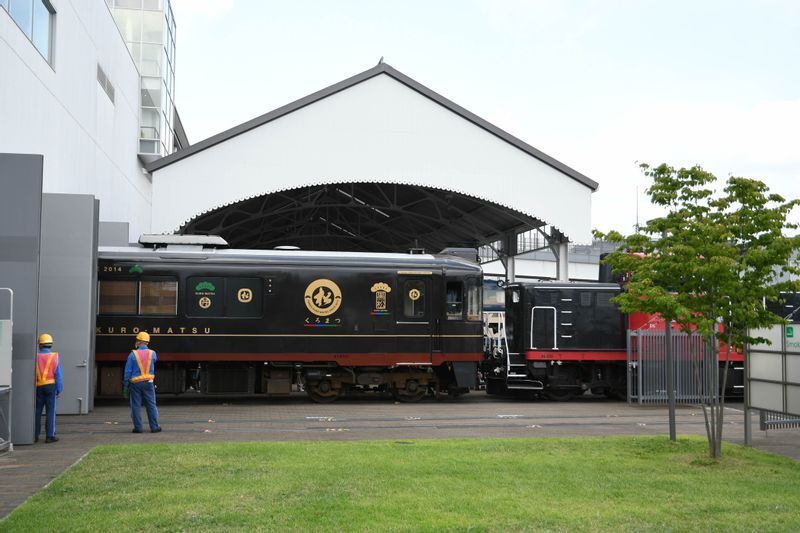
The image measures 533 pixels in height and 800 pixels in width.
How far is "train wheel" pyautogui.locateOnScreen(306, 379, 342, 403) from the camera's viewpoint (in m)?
20.2

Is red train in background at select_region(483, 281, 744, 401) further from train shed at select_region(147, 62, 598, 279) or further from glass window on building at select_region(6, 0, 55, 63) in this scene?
glass window on building at select_region(6, 0, 55, 63)

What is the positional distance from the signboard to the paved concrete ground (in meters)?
0.71

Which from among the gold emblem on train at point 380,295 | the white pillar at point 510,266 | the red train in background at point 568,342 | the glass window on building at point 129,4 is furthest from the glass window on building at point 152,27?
the red train in background at point 568,342

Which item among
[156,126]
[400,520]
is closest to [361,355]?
[400,520]

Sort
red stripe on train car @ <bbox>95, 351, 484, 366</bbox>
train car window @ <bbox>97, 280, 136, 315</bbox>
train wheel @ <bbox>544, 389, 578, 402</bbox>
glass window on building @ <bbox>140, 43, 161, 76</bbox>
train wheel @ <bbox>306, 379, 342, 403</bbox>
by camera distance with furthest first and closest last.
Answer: glass window on building @ <bbox>140, 43, 161, 76</bbox> → train wheel @ <bbox>544, 389, 578, 402</bbox> → train wheel @ <bbox>306, 379, 342, 403</bbox> → red stripe on train car @ <bbox>95, 351, 484, 366</bbox> → train car window @ <bbox>97, 280, 136, 315</bbox>

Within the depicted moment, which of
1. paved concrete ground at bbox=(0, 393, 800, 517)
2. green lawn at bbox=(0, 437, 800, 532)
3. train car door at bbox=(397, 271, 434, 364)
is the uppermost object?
train car door at bbox=(397, 271, 434, 364)

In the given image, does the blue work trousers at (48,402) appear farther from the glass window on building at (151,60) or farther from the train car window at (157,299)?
the glass window on building at (151,60)

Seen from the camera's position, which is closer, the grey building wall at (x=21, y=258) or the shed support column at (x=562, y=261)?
the grey building wall at (x=21, y=258)

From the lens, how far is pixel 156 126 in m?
33.2

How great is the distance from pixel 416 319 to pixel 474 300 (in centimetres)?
151

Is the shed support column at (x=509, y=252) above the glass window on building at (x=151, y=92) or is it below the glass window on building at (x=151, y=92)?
below

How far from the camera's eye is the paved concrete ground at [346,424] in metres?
12.4

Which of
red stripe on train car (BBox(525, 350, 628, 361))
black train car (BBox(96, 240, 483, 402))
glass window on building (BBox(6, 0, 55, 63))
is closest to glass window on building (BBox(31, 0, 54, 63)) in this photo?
glass window on building (BBox(6, 0, 55, 63))

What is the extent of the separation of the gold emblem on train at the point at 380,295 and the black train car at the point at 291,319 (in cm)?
2
